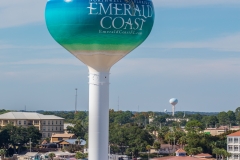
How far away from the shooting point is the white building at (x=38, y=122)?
15425cm

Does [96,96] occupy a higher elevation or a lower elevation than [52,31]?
lower

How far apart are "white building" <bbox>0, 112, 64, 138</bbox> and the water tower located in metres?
109

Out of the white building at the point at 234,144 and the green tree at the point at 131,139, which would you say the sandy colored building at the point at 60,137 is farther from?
the white building at the point at 234,144

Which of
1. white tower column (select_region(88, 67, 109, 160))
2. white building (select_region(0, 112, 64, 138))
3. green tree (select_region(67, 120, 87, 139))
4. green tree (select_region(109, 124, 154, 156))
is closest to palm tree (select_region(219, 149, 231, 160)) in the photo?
green tree (select_region(109, 124, 154, 156))

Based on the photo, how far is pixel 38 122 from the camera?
6156 inches

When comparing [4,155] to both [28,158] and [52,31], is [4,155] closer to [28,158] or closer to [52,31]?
[28,158]

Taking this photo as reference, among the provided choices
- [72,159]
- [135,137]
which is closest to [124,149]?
[135,137]

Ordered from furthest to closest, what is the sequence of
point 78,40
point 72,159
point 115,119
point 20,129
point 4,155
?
1. point 115,119
2. point 20,129
3. point 4,155
4. point 72,159
5. point 78,40

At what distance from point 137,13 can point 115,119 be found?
479 feet

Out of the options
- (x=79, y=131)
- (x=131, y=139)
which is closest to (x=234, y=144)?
(x=131, y=139)

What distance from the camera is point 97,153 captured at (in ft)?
152

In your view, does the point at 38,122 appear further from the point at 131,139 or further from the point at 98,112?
the point at 98,112

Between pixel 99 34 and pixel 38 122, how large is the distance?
372 ft

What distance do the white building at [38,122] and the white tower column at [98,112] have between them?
108m
